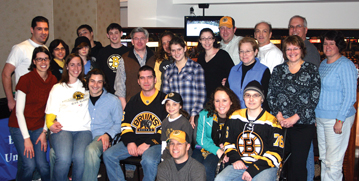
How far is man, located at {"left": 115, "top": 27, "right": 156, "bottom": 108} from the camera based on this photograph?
143 inches

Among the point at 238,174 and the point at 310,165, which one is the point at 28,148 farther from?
the point at 310,165

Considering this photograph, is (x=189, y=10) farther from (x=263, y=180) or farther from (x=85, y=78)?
(x=263, y=180)

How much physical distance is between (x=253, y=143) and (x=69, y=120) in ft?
6.40

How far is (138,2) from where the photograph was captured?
23.3 feet

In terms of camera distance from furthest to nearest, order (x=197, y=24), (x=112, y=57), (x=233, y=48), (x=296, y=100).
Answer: (x=197, y=24), (x=112, y=57), (x=233, y=48), (x=296, y=100)

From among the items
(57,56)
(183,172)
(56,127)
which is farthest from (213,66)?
Answer: (57,56)

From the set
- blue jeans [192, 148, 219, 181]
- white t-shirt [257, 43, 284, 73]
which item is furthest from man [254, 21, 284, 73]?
blue jeans [192, 148, 219, 181]

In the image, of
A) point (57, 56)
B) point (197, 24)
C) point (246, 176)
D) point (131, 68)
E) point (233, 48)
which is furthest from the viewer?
point (197, 24)

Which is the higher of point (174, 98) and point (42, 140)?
point (174, 98)

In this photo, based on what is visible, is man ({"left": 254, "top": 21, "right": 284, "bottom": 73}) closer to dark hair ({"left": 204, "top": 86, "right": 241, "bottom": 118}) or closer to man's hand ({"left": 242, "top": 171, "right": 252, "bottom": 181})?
dark hair ({"left": 204, "top": 86, "right": 241, "bottom": 118})

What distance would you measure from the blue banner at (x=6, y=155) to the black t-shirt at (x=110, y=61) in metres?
1.34

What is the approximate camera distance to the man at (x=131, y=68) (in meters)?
3.63

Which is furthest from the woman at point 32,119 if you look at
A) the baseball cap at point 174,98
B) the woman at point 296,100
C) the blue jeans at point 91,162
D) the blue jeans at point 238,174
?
the woman at point 296,100

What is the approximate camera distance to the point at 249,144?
2594 millimetres
